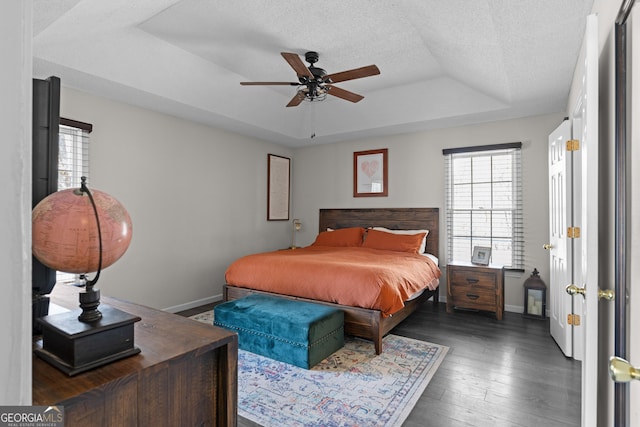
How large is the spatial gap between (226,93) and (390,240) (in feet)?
9.51

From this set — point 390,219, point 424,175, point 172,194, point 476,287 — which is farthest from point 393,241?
point 172,194

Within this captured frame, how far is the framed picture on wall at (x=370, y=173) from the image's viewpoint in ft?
17.6

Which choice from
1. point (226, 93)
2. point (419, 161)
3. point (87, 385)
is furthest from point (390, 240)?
point (87, 385)

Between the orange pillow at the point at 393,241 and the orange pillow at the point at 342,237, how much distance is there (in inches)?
7.1

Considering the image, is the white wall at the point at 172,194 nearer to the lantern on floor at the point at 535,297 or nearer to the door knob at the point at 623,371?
the lantern on floor at the point at 535,297

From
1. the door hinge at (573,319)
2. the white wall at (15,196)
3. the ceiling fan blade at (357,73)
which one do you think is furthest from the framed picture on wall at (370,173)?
the white wall at (15,196)

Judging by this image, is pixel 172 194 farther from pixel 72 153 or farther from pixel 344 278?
pixel 344 278

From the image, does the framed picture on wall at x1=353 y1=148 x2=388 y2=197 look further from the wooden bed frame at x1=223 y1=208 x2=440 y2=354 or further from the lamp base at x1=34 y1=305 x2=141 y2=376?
the lamp base at x1=34 y1=305 x2=141 y2=376

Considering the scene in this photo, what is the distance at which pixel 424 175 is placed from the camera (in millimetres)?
Result: 5004

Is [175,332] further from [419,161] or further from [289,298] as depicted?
[419,161]

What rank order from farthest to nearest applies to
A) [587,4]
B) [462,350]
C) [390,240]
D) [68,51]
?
1. [390,240]
2. [462,350]
3. [68,51]
4. [587,4]

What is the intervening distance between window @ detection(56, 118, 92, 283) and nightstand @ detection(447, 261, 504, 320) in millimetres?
4105

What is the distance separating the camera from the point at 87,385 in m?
0.82

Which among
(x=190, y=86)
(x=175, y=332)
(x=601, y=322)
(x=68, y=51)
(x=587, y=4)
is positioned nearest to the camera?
(x=175, y=332)
